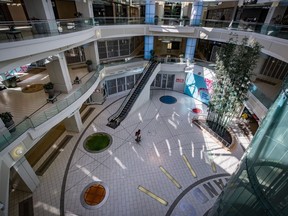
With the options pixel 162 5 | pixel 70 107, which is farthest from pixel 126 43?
pixel 70 107

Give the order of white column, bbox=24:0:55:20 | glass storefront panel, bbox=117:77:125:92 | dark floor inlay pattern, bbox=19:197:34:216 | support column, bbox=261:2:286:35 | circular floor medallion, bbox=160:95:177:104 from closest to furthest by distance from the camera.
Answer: dark floor inlay pattern, bbox=19:197:34:216 → white column, bbox=24:0:55:20 → support column, bbox=261:2:286:35 → circular floor medallion, bbox=160:95:177:104 → glass storefront panel, bbox=117:77:125:92

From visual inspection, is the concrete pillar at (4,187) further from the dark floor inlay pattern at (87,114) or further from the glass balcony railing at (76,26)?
the dark floor inlay pattern at (87,114)

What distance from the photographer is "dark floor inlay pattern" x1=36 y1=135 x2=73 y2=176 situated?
35.6ft

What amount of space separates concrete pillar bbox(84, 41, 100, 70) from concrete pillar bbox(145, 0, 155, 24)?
637 centimetres

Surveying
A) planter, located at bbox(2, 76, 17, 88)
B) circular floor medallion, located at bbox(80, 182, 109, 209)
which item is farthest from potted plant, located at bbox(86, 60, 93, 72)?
circular floor medallion, located at bbox(80, 182, 109, 209)

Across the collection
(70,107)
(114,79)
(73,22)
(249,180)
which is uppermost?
(73,22)

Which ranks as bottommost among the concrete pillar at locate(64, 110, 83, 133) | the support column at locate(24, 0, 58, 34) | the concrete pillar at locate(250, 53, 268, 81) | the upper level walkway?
the concrete pillar at locate(64, 110, 83, 133)

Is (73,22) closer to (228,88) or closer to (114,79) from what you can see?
(114,79)

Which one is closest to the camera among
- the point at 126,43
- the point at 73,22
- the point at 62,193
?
the point at 62,193

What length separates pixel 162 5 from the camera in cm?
2155

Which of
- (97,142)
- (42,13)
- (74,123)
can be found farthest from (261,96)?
(42,13)

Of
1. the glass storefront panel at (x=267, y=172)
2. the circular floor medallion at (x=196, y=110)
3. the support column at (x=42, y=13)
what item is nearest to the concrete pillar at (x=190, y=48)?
the circular floor medallion at (x=196, y=110)

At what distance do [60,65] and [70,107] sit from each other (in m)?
2.98

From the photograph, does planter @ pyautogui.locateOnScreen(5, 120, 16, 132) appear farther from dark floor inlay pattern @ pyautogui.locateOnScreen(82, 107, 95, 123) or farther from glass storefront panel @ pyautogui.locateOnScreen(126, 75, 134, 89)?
glass storefront panel @ pyautogui.locateOnScreen(126, 75, 134, 89)
